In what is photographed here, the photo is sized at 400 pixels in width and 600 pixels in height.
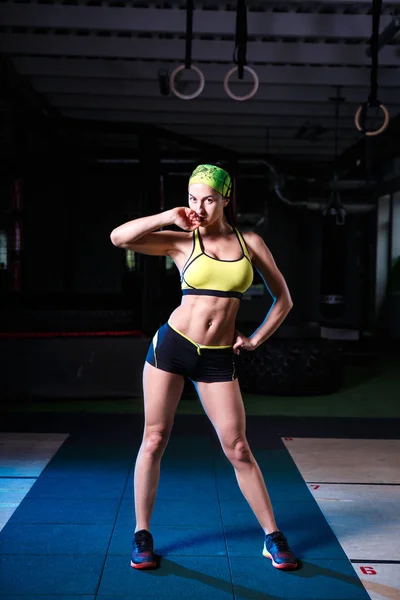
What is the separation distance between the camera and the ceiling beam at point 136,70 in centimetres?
656

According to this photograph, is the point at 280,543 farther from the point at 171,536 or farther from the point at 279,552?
the point at 171,536

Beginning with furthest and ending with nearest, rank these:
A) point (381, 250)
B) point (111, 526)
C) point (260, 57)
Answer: point (381, 250), point (260, 57), point (111, 526)

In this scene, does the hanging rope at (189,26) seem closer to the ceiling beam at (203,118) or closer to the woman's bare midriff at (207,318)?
the woman's bare midriff at (207,318)

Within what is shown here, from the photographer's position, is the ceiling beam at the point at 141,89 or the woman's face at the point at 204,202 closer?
the woman's face at the point at 204,202

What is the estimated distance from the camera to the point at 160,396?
2.39 metres

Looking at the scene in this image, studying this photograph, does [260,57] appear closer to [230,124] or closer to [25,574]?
[230,124]

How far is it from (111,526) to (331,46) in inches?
187

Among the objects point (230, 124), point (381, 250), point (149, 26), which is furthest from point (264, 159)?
point (149, 26)

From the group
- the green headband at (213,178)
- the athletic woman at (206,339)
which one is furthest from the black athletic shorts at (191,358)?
the green headband at (213,178)

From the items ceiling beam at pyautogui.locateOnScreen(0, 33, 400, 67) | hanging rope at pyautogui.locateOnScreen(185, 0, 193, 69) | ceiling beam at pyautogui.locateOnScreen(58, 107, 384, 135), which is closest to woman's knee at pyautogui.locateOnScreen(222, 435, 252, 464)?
hanging rope at pyautogui.locateOnScreen(185, 0, 193, 69)

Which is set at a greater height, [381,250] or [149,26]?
[149,26]

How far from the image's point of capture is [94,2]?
17.4 feet

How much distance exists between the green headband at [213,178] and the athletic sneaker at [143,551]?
125 centimetres

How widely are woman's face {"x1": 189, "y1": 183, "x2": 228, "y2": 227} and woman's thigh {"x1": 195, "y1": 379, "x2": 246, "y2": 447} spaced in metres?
0.57
